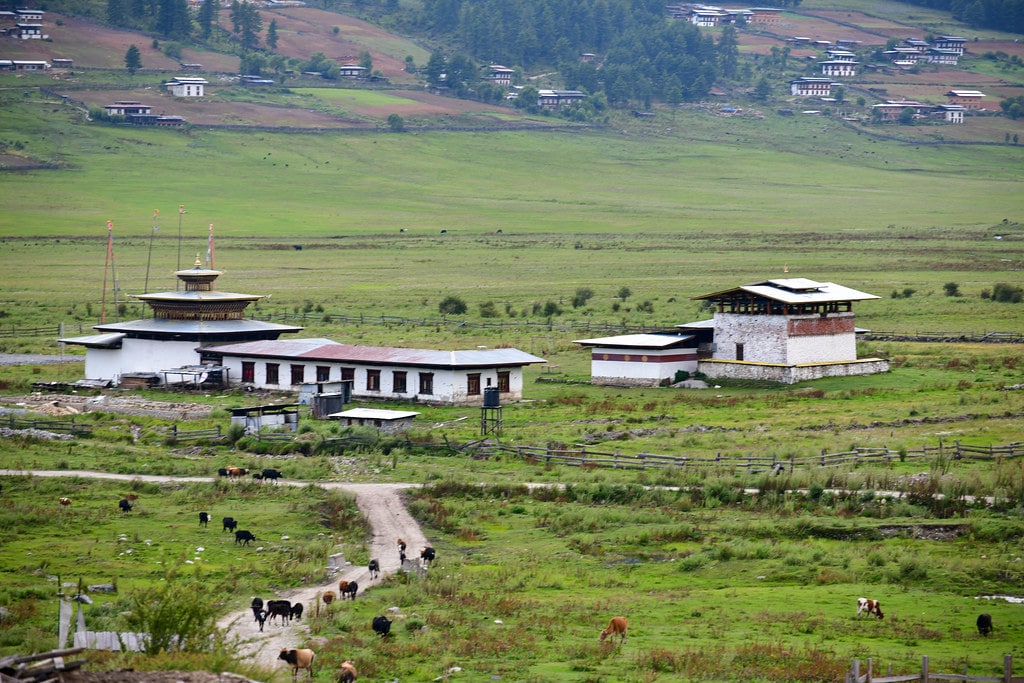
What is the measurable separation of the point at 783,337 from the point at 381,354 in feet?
49.2

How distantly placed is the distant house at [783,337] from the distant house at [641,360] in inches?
44.8

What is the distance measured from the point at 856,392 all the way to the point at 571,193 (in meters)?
130

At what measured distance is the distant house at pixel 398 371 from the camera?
189 feet

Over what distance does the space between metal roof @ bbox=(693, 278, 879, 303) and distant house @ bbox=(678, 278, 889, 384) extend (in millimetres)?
37

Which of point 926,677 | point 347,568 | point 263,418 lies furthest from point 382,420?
point 926,677

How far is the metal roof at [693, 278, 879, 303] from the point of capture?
6206 cm

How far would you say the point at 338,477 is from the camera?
43000mm

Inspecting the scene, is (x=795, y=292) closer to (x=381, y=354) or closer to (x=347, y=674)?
(x=381, y=354)

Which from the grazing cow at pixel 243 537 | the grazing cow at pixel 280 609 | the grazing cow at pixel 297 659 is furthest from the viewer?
the grazing cow at pixel 243 537

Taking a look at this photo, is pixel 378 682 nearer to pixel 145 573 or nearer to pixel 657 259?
pixel 145 573

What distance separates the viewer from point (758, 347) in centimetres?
6231

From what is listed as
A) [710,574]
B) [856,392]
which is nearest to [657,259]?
[856,392]

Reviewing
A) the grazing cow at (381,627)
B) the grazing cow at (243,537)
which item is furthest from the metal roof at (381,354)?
the grazing cow at (381,627)

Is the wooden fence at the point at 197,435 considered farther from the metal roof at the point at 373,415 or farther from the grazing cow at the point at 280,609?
the grazing cow at the point at 280,609
